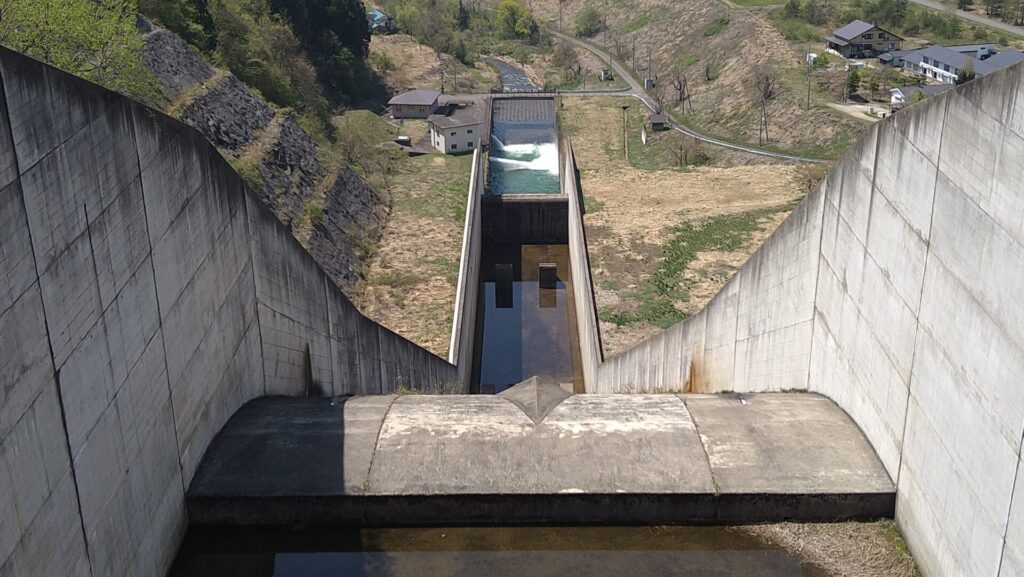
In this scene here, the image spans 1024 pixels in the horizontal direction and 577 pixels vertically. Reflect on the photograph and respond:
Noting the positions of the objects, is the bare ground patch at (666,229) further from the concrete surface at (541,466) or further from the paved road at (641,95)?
the concrete surface at (541,466)

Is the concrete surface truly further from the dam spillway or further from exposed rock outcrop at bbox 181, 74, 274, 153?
exposed rock outcrop at bbox 181, 74, 274, 153

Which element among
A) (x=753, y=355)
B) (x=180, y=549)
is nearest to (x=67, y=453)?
(x=180, y=549)

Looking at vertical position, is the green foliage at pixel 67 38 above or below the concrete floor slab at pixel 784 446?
above

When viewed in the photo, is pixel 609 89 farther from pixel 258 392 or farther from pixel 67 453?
pixel 67 453

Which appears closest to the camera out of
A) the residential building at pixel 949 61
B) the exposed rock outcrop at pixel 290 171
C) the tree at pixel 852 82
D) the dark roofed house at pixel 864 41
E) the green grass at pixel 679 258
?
the green grass at pixel 679 258

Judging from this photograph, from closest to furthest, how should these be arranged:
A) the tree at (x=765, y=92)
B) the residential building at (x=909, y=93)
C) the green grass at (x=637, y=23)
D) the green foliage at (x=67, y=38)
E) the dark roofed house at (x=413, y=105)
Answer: the green foliage at (x=67, y=38), the residential building at (x=909, y=93), the tree at (x=765, y=92), the dark roofed house at (x=413, y=105), the green grass at (x=637, y=23)

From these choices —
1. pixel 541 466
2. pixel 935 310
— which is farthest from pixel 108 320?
pixel 935 310

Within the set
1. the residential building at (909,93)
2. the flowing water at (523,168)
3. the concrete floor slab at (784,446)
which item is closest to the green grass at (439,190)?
the flowing water at (523,168)

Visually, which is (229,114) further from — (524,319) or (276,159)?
(524,319)
